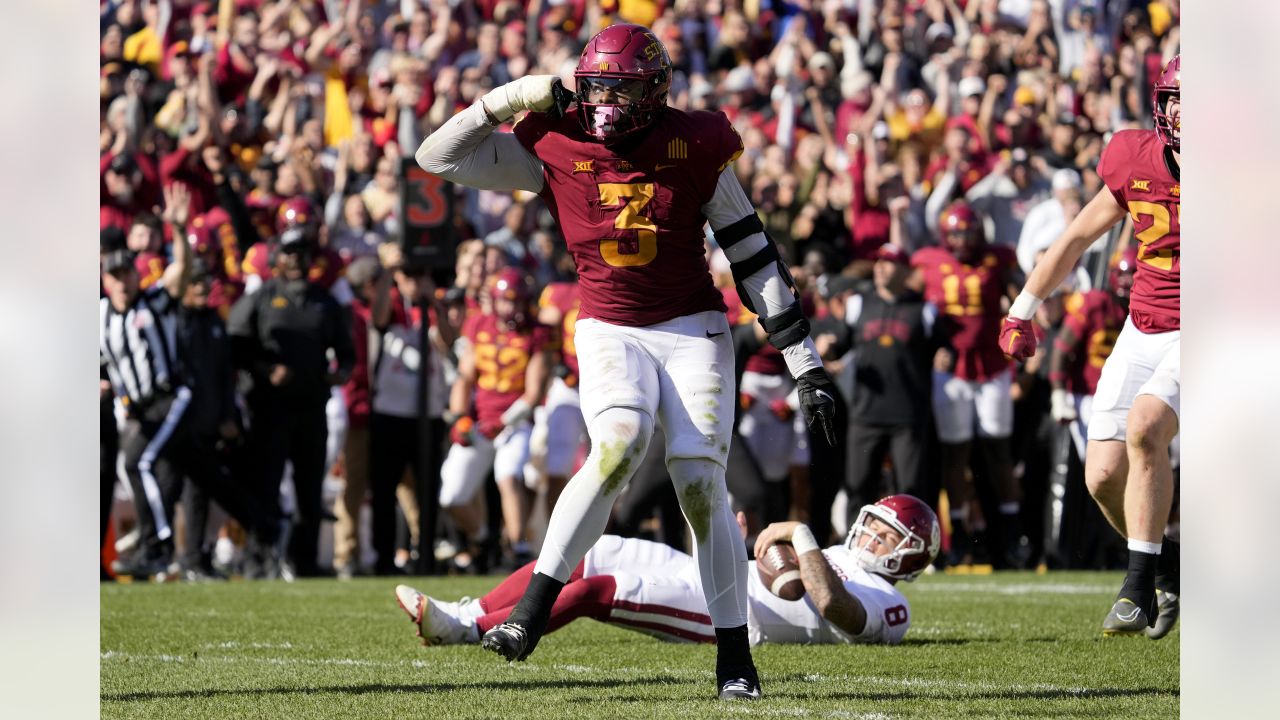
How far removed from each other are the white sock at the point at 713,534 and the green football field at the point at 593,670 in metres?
0.28

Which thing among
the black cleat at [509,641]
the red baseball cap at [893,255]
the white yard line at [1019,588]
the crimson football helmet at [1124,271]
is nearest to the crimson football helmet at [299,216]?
the red baseball cap at [893,255]

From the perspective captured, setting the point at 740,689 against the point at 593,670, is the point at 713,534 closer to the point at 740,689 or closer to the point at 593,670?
the point at 740,689

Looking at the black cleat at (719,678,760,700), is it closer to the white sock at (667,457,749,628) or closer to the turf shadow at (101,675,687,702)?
the white sock at (667,457,749,628)

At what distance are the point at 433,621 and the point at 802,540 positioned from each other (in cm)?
139

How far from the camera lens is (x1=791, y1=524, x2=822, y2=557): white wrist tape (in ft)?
21.9

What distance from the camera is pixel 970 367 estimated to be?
12.1 m

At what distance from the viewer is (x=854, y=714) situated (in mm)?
5129

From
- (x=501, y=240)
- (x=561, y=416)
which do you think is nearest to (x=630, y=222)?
(x=561, y=416)

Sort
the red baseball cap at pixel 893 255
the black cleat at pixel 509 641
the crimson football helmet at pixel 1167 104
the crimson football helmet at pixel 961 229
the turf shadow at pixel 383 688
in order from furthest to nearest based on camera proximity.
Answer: the crimson football helmet at pixel 961 229 < the red baseball cap at pixel 893 255 < the crimson football helmet at pixel 1167 104 < the turf shadow at pixel 383 688 < the black cleat at pixel 509 641

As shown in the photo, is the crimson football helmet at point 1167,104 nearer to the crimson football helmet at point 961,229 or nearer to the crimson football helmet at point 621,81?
the crimson football helmet at point 621,81

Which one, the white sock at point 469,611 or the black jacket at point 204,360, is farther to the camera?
the black jacket at point 204,360

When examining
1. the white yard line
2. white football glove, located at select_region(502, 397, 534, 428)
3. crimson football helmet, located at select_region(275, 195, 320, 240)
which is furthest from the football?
crimson football helmet, located at select_region(275, 195, 320, 240)

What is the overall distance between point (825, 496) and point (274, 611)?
4.33 meters

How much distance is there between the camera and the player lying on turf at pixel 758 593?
6723 millimetres
